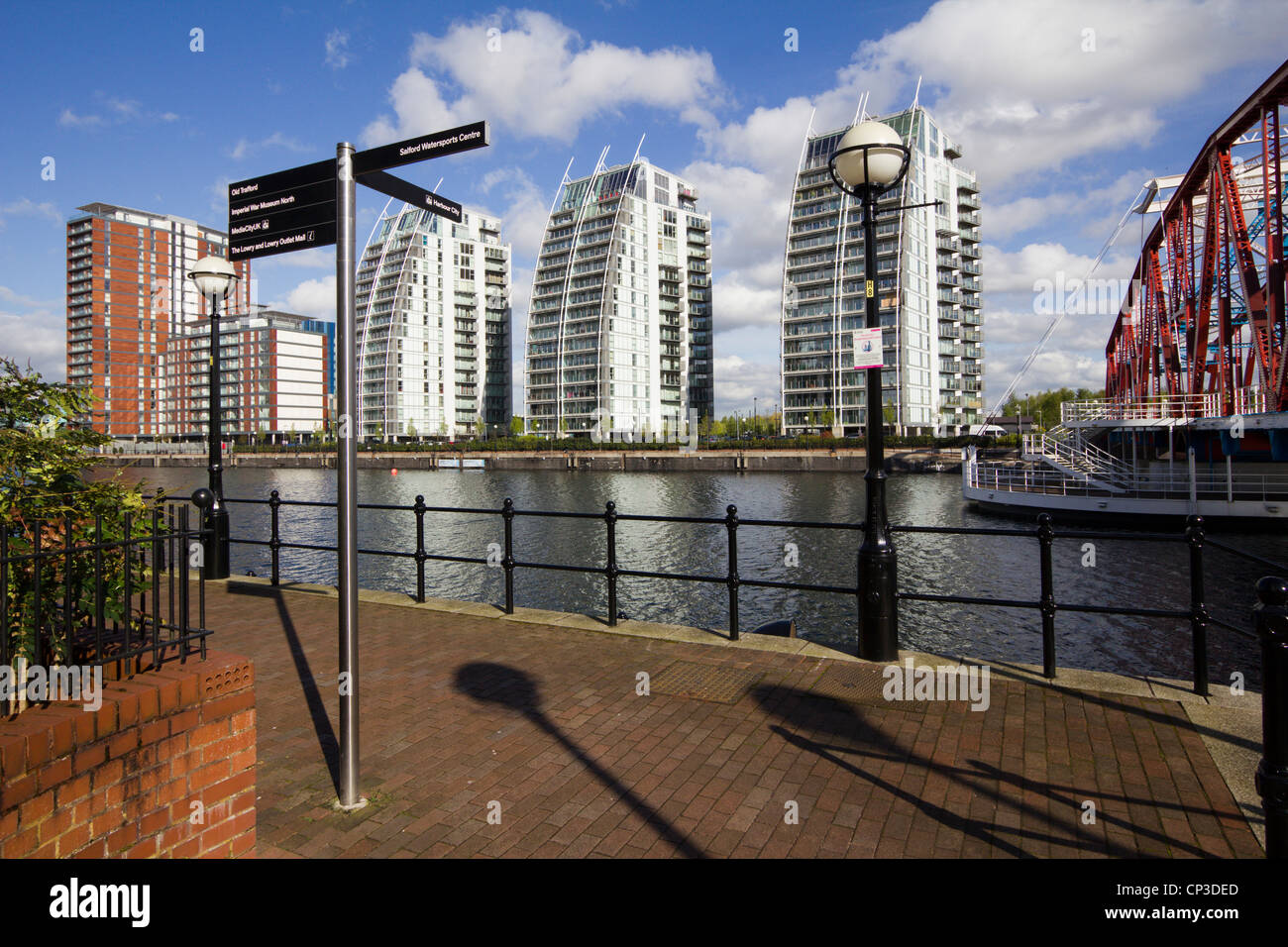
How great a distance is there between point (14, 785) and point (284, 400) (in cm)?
14929

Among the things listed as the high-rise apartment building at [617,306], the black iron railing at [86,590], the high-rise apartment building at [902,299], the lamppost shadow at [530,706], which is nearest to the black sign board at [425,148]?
the black iron railing at [86,590]

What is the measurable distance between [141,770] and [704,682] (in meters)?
3.90

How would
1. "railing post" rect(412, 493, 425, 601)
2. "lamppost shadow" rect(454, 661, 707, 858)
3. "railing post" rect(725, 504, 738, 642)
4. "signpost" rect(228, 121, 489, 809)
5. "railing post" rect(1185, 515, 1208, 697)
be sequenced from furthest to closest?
"railing post" rect(412, 493, 425, 601) → "railing post" rect(725, 504, 738, 642) → "railing post" rect(1185, 515, 1208, 697) → "signpost" rect(228, 121, 489, 809) → "lamppost shadow" rect(454, 661, 707, 858)

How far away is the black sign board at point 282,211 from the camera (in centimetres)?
372

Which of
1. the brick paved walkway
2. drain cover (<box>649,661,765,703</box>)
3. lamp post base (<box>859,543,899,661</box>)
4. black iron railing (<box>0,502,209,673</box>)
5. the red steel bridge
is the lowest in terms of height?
the brick paved walkway

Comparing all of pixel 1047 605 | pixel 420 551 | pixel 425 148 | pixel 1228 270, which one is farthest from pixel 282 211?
pixel 1228 270

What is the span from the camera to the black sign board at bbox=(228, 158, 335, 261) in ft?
12.2

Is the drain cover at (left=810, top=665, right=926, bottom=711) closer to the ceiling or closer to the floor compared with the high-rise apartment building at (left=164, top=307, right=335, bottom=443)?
closer to the floor

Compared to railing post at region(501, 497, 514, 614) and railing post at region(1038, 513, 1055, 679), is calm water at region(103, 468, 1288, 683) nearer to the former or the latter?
railing post at region(1038, 513, 1055, 679)

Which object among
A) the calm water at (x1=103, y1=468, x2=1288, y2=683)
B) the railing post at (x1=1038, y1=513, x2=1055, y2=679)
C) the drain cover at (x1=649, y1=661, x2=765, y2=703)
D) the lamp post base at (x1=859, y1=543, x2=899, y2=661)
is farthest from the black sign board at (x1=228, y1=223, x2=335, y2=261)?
the calm water at (x1=103, y1=468, x2=1288, y2=683)

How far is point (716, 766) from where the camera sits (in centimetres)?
423

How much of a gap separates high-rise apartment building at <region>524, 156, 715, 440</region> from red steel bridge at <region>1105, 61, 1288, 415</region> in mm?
66873
